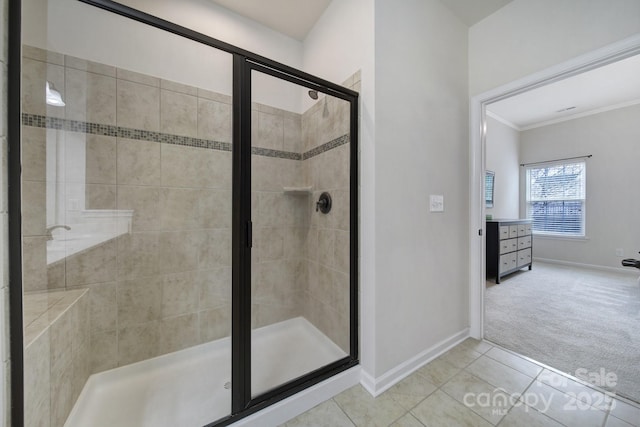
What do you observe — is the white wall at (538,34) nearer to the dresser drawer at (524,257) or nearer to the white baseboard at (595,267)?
the dresser drawer at (524,257)

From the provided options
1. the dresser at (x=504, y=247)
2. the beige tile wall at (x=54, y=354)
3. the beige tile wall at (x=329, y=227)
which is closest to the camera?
the beige tile wall at (x=54, y=354)

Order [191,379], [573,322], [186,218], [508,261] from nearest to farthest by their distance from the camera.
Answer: [191,379], [186,218], [573,322], [508,261]

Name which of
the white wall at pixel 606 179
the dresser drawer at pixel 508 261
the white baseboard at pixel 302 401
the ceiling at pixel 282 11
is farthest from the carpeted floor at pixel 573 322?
the ceiling at pixel 282 11

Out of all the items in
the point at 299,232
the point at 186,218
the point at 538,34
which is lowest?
the point at 299,232

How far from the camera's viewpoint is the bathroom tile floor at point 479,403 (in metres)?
1.25

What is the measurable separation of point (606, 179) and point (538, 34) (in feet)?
14.2

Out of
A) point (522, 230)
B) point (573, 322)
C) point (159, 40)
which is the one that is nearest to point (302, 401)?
point (159, 40)

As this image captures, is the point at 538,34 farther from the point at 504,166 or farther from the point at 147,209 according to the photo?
the point at 504,166

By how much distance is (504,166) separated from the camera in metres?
4.77

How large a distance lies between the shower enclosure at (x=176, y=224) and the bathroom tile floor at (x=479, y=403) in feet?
0.86

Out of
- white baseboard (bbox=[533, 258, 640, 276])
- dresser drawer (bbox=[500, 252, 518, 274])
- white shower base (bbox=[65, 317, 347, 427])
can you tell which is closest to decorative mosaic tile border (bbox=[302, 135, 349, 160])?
white shower base (bbox=[65, 317, 347, 427])

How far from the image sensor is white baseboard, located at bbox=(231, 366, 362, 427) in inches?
46.7

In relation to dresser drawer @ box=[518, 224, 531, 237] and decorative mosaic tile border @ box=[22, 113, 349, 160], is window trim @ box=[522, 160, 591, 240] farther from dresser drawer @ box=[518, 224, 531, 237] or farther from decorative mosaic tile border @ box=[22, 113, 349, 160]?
decorative mosaic tile border @ box=[22, 113, 349, 160]

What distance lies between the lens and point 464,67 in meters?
2.04
